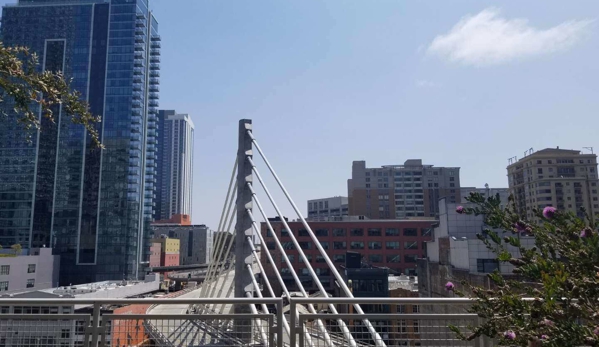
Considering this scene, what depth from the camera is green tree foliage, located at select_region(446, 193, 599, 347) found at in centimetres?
218

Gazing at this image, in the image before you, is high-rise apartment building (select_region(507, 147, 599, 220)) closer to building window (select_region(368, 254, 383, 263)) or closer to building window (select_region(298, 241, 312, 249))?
building window (select_region(368, 254, 383, 263))

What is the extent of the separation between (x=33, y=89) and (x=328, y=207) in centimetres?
10073

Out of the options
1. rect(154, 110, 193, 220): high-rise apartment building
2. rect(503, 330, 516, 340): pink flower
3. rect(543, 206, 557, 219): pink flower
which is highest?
rect(154, 110, 193, 220): high-rise apartment building

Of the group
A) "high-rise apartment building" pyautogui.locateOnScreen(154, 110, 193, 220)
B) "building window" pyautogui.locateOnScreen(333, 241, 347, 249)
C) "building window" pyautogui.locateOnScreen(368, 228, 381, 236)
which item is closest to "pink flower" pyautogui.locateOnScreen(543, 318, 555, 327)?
"building window" pyautogui.locateOnScreen(333, 241, 347, 249)

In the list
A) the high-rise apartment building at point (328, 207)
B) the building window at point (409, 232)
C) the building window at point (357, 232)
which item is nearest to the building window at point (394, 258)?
the building window at point (409, 232)

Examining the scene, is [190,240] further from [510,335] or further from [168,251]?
[510,335]

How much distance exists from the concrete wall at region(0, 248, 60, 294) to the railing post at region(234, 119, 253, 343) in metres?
40.7

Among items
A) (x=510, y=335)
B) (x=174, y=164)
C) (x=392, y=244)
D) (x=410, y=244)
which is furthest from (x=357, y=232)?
(x=174, y=164)

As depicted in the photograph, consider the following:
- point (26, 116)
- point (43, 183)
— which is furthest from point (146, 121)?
point (26, 116)

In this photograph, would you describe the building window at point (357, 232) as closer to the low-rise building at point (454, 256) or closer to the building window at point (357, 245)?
the building window at point (357, 245)

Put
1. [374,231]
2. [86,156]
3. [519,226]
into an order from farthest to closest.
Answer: [86,156] < [374,231] < [519,226]

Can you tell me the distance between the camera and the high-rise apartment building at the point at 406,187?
87.8m

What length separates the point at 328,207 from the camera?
10425 cm

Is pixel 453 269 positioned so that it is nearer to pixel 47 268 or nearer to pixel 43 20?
pixel 47 268
